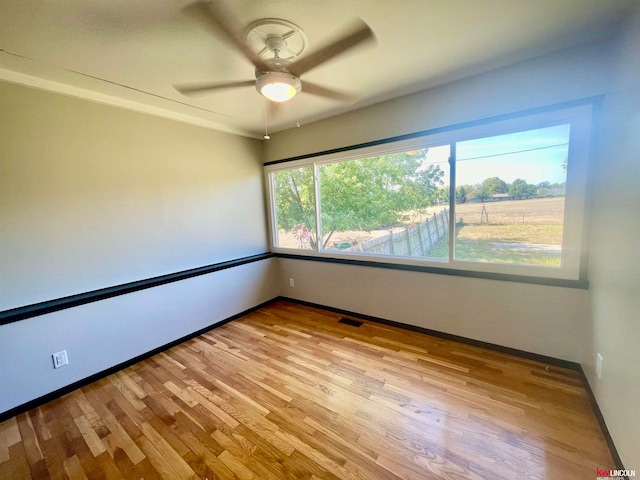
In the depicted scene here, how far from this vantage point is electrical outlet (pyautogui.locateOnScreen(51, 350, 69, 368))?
2010mm

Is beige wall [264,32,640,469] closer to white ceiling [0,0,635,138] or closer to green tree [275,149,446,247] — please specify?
white ceiling [0,0,635,138]

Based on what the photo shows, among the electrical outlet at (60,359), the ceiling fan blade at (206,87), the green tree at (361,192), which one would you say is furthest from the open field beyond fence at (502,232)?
the electrical outlet at (60,359)

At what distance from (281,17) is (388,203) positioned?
77.1 inches

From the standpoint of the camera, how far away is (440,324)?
102 inches

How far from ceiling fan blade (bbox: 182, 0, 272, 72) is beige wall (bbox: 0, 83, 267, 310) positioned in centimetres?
157

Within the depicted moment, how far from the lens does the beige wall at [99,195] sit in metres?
1.91

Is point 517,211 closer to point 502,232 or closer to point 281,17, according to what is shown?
point 502,232

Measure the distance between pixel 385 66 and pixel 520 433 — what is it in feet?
8.61

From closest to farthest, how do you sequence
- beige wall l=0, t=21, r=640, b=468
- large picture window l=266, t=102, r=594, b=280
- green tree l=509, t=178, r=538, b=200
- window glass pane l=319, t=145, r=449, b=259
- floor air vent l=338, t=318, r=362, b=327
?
1. beige wall l=0, t=21, r=640, b=468
2. large picture window l=266, t=102, r=594, b=280
3. green tree l=509, t=178, r=538, b=200
4. window glass pane l=319, t=145, r=449, b=259
5. floor air vent l=338, t=318, r=362, b=327

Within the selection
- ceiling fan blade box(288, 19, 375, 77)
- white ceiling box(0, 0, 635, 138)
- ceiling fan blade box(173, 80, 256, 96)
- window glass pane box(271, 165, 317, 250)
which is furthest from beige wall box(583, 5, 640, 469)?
window glass pane box(271, 165, 317, 250)

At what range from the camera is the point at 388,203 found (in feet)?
9.46

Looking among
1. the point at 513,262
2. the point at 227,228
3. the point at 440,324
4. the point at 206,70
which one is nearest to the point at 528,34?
the point at 513,262

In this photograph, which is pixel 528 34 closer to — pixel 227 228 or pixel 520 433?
pixel 520 433

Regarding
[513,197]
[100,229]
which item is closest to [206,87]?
[100,229]
